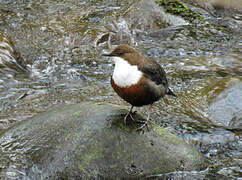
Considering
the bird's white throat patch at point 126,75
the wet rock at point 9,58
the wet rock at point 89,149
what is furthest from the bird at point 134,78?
the wet rock at point 9,58

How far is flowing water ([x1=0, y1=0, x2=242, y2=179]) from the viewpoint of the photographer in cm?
464

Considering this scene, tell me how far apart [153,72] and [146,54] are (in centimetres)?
366

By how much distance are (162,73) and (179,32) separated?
14.3ft

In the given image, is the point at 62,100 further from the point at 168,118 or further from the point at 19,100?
the point at 168,118

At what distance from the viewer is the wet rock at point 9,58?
6176 millimetres

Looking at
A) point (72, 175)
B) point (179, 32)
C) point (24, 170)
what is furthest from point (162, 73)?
point (179, 32)

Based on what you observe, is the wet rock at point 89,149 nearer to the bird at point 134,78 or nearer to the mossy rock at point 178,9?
the bird at point 134,78

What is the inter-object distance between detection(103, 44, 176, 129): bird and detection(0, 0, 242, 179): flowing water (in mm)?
822

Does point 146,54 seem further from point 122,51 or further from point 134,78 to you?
point 134,78

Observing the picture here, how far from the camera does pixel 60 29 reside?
8086mm

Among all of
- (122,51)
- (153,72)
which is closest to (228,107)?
(153,72)

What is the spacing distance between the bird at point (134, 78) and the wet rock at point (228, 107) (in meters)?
1.61

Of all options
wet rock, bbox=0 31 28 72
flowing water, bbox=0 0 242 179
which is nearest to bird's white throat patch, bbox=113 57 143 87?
flowing water, bbox=0 0 242 179

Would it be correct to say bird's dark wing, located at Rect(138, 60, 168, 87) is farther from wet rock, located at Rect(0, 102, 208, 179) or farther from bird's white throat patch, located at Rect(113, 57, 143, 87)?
wet rock, located at Rect(0, 102, 208, 179)
